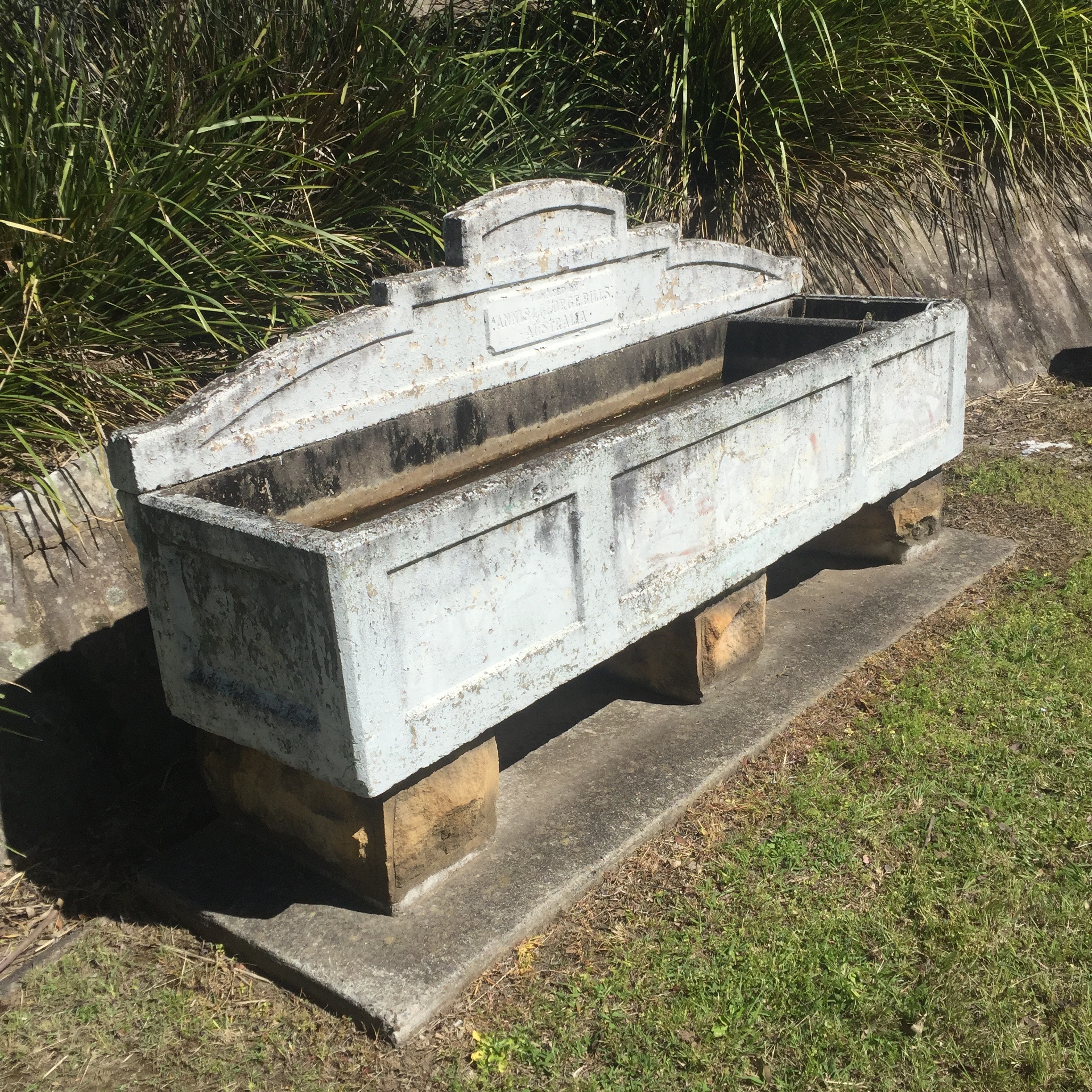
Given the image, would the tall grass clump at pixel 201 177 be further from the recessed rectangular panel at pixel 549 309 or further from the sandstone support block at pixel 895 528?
the sandstone support block at pixel 895 528

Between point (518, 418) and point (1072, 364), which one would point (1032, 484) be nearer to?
point (1072, 364)

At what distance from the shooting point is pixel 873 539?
462cm

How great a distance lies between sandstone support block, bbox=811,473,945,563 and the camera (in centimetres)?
454

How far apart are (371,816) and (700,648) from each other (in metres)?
1.30

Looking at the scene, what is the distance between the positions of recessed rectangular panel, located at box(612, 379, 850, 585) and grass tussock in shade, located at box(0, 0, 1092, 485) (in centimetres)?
143

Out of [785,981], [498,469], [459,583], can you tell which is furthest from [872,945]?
[498,469]

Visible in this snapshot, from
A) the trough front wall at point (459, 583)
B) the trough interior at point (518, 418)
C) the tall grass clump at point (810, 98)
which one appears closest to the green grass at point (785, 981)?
the trough front wall at point (459, 583)

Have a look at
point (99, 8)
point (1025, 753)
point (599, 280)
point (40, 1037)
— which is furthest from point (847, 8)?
point (40, 1037)

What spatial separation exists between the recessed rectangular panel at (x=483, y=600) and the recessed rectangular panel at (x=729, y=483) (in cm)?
25

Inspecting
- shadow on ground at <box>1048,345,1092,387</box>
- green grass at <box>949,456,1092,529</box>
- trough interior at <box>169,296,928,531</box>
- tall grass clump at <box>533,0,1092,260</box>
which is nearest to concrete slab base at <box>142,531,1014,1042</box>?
trough interior at <box>169,296,928,531</box>

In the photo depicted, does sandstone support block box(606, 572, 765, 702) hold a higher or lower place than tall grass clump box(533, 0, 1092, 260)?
lower

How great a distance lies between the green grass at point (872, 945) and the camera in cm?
246

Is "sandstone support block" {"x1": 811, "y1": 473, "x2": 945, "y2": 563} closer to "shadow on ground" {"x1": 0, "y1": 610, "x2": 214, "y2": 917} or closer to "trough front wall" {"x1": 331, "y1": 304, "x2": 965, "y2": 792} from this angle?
"trough front wall" {"x1": 331, "y1": 304, "x2": 965, "y2": 792}

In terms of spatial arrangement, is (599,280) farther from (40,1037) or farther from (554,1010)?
(40,1037)
